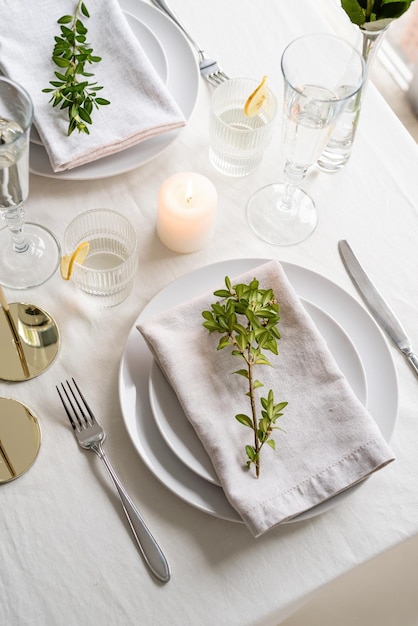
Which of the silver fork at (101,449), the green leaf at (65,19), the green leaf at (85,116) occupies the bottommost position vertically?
the silver fork at (101,449)

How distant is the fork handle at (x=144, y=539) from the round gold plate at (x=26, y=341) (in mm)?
182

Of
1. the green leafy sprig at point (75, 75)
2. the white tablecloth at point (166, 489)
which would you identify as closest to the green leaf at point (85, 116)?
the green leafy sprig at point (75, 75)

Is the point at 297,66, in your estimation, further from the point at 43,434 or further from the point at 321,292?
the point at 43,434

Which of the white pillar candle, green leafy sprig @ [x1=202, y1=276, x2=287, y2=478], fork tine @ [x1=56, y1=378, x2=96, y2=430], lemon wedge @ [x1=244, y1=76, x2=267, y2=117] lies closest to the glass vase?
lemon wedge @ [x1=244, y1=76, x2=267, y2=117]

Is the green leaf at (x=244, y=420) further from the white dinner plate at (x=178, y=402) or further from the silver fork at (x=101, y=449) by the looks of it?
the silver fork at (x=101, y=449)

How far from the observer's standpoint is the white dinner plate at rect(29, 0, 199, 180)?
1112mm

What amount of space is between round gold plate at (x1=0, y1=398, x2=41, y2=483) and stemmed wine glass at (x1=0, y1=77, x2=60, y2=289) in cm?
19

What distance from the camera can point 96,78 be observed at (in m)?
1.14

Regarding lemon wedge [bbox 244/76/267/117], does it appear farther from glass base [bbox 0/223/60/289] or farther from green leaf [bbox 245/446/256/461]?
green leaf [bbox 245/446/256/461]

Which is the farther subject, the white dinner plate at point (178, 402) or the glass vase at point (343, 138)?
the glass vase at point (343, 138)

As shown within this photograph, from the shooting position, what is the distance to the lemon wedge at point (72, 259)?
38.2 inches

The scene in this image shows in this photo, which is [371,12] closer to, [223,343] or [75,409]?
[223,343]

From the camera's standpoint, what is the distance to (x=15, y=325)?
3.35ft

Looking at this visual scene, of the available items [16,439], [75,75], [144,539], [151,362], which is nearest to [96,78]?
[75,75]
